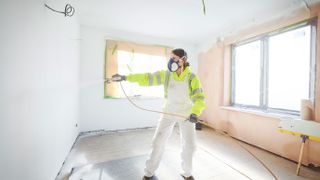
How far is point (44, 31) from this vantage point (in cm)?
140

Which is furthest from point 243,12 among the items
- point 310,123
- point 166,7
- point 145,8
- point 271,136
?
point 271,136

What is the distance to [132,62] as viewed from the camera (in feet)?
12.1

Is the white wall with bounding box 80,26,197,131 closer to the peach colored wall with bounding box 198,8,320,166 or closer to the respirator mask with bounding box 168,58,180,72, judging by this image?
the peach colored wall with bounding box 198,8,320,166

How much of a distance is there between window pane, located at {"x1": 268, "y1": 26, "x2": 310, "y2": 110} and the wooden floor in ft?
3.17

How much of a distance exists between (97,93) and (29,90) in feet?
7.74

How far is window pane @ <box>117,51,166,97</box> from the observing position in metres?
3.62

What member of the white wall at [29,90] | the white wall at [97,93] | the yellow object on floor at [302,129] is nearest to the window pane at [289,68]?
the yellow object on floor at [302,129]

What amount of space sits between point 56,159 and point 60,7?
5.86 feet

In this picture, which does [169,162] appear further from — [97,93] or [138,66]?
[138,66]

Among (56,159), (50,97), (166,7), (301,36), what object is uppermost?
(166,7)

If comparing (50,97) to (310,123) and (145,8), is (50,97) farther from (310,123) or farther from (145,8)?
(310,123)

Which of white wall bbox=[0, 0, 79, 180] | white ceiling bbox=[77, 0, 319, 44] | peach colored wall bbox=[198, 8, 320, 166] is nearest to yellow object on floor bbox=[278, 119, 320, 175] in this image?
peach colored wall bbox=[198, 8, 320, 166]

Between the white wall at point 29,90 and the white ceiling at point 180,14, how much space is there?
99cm

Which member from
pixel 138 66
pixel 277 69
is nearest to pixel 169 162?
pixel 138 66
